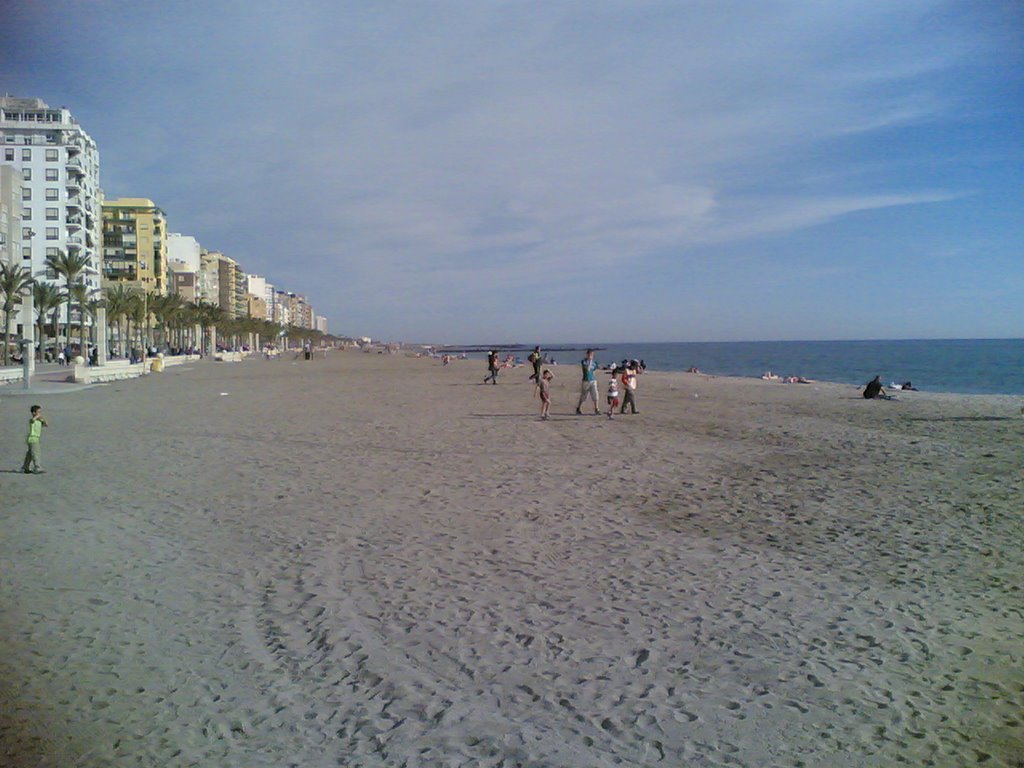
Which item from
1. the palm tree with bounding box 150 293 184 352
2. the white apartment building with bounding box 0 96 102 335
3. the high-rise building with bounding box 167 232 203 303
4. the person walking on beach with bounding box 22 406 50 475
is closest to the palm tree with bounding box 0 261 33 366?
the palm tree with bounding box 150 293 184 352

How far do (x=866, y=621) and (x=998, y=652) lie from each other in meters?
0.84

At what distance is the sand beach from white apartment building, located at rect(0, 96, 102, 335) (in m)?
67.1

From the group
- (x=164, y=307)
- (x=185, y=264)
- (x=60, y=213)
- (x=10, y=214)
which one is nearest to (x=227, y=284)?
(x=185, y=264)

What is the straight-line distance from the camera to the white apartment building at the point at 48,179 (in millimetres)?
67375

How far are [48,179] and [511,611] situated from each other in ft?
260

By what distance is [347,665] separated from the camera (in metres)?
4.71

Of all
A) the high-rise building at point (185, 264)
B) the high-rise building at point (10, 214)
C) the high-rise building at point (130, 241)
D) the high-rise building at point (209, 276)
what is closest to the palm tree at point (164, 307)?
the high-rise building at point (10, 214)

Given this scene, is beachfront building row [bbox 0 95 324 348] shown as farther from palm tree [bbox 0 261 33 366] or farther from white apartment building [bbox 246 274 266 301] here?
white apartment building [bbox 246 274 266 301]

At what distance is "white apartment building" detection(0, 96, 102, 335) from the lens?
6738cm

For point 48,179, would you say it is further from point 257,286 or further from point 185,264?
point 257,286

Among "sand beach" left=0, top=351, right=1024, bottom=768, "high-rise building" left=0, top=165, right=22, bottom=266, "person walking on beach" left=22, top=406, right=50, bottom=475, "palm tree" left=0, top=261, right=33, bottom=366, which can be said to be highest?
"high-rise building" left=0, top=165, right=22, bottom=266

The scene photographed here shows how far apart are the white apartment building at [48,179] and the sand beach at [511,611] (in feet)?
220

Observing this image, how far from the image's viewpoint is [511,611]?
5645 mm

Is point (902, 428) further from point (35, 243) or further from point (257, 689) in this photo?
point (35, 243)
